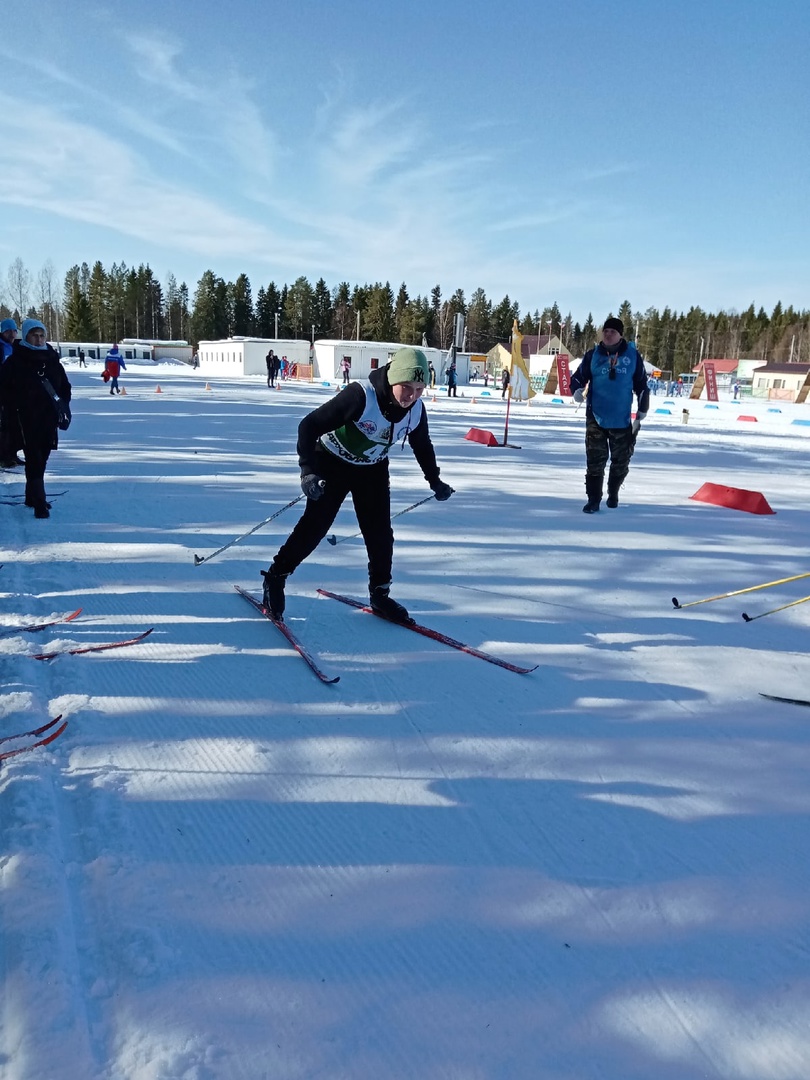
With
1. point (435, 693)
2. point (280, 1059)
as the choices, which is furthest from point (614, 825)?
point (280, 1059)

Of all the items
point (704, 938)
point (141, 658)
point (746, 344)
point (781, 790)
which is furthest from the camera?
point (746, 344)

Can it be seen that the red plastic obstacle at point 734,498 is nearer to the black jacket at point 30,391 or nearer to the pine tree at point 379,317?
the black jacket at point 30,391

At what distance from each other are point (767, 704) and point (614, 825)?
129 cm

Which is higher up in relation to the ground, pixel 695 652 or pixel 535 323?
pixel 535 323

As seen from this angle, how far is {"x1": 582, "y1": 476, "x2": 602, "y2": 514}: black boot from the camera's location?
7043 mm

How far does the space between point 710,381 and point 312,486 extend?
122 ft

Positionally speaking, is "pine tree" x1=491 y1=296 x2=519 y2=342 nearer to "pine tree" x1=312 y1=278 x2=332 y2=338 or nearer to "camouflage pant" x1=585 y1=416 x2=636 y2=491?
Result: "pine tree" x1=312 y1=278 x2=332 y2=338

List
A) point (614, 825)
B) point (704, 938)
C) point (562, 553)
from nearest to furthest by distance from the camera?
point (704, 938), point (614, 825), point (562, 553)

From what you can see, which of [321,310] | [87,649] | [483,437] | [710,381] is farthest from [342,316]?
[87,649]

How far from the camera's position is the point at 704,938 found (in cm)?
178

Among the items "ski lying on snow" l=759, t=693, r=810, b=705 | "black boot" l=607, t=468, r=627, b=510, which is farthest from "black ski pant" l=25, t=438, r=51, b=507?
"ski lying on snow" l=759, t=693, r=810, b=705

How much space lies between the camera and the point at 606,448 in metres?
7.02

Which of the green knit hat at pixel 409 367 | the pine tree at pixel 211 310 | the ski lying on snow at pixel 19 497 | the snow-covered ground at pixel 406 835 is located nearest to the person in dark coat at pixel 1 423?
the ski lying on snow at pixel 19 497

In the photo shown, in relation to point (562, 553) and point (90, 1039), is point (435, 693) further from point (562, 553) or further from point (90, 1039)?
point (562, 553)
